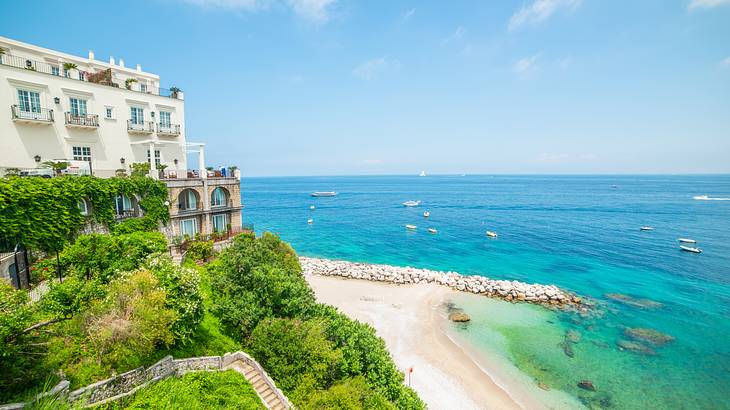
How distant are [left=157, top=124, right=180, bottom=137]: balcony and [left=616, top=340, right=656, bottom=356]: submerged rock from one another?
47.8 m

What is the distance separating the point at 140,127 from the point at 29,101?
25.2 ft

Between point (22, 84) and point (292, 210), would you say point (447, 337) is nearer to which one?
point (22, 84)

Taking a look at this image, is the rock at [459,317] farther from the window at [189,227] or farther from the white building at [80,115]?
the white building at [80,115]

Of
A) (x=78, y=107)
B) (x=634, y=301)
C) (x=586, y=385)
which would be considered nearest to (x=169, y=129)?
(x=78, y=107)

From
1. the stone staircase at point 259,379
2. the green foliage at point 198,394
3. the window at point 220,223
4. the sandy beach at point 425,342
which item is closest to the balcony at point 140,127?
the window at point 220,223

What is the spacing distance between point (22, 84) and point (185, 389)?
91.2 feet

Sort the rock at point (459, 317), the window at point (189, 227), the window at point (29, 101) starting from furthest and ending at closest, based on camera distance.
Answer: the rock at point (459, 317) → the window at point (189, 227) → the window at point (29, 101)

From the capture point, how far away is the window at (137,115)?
102 ft

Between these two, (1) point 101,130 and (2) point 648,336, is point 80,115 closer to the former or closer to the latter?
(1) point 101,130

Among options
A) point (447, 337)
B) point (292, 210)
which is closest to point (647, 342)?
point (447, 337)

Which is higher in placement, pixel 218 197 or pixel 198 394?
pixel 218 197

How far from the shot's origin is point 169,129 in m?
33.8

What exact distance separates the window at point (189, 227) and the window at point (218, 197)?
2.64 meters

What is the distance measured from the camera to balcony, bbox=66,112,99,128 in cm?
2659
